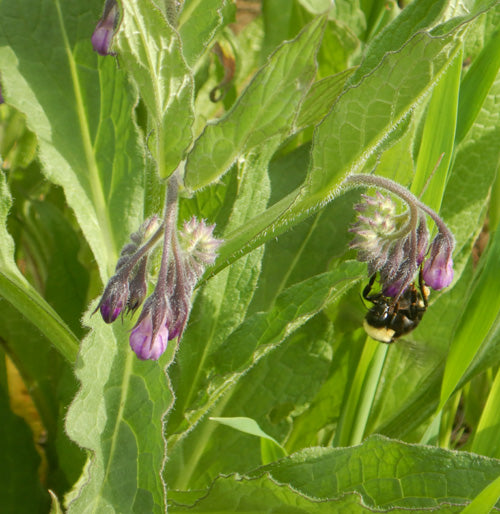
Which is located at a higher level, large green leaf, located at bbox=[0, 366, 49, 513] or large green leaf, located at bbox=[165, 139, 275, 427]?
large green leaf, located at bbox=[165, 139, 275, 427]

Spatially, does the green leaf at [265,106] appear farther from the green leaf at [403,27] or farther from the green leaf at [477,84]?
the green leaf at [477,84]

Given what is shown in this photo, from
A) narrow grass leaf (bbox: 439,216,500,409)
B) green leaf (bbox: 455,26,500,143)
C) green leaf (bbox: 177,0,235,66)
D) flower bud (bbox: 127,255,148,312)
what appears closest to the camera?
flower bud (bbox: 127,255,148,312)

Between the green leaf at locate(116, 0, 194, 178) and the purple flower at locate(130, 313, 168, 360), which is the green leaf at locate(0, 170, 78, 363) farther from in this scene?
the green leaf at locate(116, 0, 194, 178)

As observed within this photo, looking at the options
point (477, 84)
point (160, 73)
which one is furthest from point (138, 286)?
point (477, 84)

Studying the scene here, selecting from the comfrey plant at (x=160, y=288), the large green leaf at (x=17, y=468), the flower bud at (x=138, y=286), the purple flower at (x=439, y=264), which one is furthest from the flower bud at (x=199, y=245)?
the large green leaf at (x=17, y=468)

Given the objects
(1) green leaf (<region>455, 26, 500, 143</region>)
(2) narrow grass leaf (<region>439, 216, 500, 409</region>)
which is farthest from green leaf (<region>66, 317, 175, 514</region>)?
(1) green leaf (<region>455, 26, 500, 143</region>)

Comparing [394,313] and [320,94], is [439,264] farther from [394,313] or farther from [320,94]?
[320,94]
